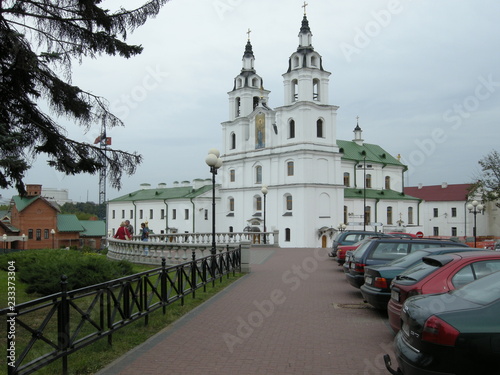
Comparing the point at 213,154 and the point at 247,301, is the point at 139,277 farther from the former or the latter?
the point at 213,154

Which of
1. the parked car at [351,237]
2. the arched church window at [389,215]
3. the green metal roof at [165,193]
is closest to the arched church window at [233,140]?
the green metal roof at [165,193]

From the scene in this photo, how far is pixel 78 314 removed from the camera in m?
7.07

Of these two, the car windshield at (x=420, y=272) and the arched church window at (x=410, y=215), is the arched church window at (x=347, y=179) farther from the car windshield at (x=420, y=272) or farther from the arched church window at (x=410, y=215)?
the car windshield at (x=420, y=272)

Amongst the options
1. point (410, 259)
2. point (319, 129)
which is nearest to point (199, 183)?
point (319, 129)

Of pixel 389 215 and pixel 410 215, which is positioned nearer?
pixel 389 215

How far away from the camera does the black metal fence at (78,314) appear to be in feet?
17.2

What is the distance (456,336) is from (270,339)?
170 inches

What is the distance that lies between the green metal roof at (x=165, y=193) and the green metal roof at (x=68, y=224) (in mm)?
17741

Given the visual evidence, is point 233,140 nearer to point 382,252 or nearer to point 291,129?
point 291,129

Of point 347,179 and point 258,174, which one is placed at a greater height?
point 258,174

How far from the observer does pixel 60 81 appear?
9.16 meters

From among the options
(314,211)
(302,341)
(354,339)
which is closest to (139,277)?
(302,341)

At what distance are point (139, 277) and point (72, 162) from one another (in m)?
2.66

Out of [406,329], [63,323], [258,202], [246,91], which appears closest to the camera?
[406,329]
